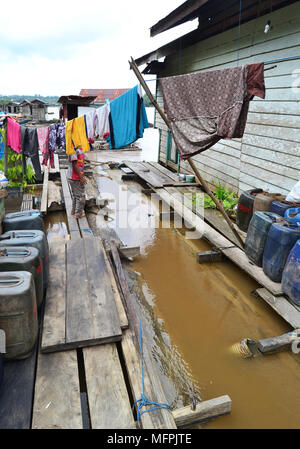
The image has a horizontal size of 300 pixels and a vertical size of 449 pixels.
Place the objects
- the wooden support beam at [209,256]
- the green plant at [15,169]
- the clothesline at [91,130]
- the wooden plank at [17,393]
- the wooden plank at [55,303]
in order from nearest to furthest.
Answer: the wooden plank at [17,393]
the wooden plank at [55,303]
the clothesline at [91,130]
the wooden support beam at [209,256]
the green plant at [15,169]

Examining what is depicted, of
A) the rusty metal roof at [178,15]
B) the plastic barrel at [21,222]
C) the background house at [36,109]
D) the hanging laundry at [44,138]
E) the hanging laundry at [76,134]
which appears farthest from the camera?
the background house at [36,109]

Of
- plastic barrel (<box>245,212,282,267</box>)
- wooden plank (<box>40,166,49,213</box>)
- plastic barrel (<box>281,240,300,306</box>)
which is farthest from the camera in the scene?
wooden plank (<box>40,166,49,213</box>)

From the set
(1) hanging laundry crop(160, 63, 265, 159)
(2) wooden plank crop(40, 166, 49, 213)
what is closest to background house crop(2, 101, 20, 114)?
(2) wooden plank crop(40, 166, 49, 213)

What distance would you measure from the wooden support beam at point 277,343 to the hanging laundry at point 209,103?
111 inches

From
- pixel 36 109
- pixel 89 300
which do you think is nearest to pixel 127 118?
pixel 89 300

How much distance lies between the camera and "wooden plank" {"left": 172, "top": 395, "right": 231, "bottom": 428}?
273cm

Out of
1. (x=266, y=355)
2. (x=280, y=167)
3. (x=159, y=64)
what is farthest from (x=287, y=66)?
(x=159, y=64)

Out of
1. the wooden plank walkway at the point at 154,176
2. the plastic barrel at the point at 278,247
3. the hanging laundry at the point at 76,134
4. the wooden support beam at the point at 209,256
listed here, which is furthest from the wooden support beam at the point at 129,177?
the plastic barrel at the point at 278,247

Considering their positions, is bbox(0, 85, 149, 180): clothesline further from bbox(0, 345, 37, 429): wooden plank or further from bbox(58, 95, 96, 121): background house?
bbox(58, 95, 96, 121): background house

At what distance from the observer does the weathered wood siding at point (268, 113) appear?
6141 mm

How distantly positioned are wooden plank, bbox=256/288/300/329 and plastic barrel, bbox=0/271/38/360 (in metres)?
3.20

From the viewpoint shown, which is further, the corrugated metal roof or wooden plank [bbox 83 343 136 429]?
the corrugated metal roof

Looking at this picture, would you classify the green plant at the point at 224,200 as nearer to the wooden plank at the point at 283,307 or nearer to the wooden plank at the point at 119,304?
the wooden plank at the point at 283,307

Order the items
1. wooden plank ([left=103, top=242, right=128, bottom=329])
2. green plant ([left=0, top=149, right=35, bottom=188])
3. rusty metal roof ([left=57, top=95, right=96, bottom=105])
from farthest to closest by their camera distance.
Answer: rusty metal roof ([left=57, top=95, right=96, bottom=105])
green plant ([left=0, top=149, right=35, bottom=188])
wooden plank ([left=103, top=242, right=128, bottom=329])
